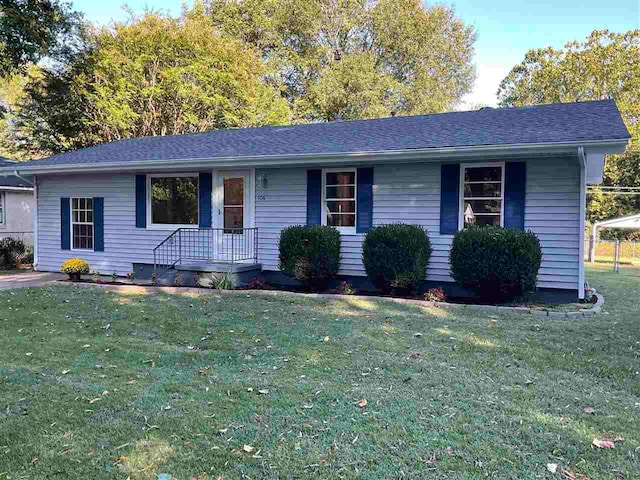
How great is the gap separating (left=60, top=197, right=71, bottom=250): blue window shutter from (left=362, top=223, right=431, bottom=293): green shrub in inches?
296

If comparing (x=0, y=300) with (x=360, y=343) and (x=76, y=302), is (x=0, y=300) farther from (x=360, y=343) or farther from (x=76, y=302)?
(x=360, y=343)

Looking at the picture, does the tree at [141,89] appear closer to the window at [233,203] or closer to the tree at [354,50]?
the tree at [354,50]

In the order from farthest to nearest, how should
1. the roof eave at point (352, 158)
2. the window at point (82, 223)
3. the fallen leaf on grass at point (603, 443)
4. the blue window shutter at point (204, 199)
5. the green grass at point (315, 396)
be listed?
the window at point (82, 223)
the blue window shutter at point (204, 199)
the roof eave at point (352, 158)
the fallen leaf on grass at point (603, 443)
the green grass at point (315, 396)

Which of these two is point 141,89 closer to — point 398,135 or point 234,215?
point 234,215

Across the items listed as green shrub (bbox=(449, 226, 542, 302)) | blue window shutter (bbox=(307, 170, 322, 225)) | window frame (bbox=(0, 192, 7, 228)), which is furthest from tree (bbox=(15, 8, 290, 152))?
green shrub (bbox=(449, 226, 542, 302))

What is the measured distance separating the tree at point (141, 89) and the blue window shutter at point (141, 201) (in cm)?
894

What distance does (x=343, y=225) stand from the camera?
9422mm

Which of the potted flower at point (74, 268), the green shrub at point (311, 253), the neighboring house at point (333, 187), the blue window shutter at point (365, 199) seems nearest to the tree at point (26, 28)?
the neighboring house at point (333, 187)

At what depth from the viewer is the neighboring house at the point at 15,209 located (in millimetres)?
15906

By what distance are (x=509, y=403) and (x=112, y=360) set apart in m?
3.42

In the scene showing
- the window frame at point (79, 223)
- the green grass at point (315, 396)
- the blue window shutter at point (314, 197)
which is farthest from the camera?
the window frame at point (79, 223)

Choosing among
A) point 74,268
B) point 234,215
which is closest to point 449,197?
point 234,215

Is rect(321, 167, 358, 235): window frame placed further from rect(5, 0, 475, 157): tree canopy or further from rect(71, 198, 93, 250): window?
rect(5, 0, 475, 157): tree canopy

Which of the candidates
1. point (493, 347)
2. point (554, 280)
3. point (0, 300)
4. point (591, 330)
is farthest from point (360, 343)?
point (0, 300)
